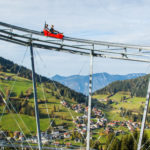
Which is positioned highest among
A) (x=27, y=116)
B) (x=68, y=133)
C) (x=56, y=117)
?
(x=27, y=116)

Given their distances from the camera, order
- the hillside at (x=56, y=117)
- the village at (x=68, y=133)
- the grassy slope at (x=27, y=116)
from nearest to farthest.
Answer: the village at (x=68, y=133), the hillside at (x=56, y=117), the grassy slope at (x=27, y=116)

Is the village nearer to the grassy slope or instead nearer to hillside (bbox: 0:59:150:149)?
hillside (bbox: 0:59:150:149)

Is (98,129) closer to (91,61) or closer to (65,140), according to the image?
(65,140)

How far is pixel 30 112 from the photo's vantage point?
136 m

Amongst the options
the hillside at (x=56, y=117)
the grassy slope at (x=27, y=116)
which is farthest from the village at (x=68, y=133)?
the grassy slope at (x=27, y=116)

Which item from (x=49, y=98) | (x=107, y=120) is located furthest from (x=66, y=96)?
(x=107, y=120)

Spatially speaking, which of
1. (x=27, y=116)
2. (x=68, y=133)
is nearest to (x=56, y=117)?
(x=27, y=116)

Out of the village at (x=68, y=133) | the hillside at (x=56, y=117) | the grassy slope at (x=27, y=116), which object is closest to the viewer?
the village at (x=68, y=133)

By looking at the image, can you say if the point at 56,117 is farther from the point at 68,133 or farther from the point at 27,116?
the point at 68,133

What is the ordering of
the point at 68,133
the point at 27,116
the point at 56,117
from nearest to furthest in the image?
1. the point at 68,133
2. the point at 27,116
3. the point at 56,117

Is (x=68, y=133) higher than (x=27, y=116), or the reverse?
(x=27, y=116)

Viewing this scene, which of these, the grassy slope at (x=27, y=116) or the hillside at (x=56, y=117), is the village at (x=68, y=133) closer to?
the hillside at (x=56, y=117)

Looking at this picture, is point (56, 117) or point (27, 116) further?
point (56, 117)

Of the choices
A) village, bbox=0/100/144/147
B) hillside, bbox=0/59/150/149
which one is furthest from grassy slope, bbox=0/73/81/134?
village, bbox=0/100/144/147
